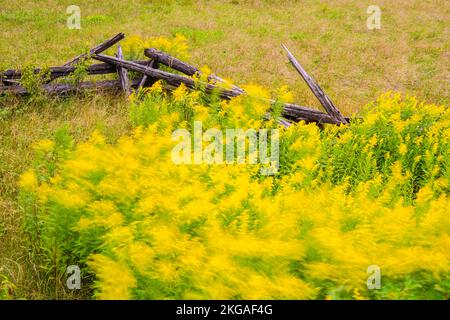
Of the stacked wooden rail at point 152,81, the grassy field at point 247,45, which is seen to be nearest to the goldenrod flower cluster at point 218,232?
the grassy field at point 247,45

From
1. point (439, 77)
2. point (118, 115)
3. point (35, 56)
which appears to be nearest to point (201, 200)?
point (118, 115)

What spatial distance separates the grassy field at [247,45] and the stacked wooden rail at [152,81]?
44 centimetres

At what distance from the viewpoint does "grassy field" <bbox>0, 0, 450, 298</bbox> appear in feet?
26.3

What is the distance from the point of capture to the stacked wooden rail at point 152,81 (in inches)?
318

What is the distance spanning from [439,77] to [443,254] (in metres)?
11.2

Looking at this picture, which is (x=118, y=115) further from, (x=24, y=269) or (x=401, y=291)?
(x=401, y=291)

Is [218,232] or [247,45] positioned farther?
[247,45]

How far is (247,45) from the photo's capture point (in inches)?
582

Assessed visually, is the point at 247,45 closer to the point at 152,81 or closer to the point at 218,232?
the point at 152,81

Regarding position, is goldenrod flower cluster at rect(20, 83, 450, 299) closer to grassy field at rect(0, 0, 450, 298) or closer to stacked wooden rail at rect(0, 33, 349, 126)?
grassy field at rect(0, 0, 450, 298)

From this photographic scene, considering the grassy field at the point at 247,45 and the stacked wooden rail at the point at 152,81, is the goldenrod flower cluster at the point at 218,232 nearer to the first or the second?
the grassy field at the point at 247,45

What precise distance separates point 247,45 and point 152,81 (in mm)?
5933

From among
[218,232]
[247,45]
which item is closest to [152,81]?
[247,45]

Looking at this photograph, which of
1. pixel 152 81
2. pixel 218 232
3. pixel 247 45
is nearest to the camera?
pixel 218 232
